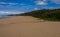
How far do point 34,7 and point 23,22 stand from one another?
22 centimetres

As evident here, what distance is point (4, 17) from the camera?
1673 mm

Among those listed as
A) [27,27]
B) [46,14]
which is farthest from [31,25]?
[46,14]

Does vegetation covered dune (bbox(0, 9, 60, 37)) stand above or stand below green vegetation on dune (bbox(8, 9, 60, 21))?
below

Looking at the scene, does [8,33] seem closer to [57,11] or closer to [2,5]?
[2,5]

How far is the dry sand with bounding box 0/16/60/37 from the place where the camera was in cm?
162

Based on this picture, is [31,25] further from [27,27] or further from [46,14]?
[46,14]

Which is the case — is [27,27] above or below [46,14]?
below

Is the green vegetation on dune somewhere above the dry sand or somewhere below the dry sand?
above

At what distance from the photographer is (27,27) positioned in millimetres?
1667

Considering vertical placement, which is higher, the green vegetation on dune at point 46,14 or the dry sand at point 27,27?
the green vegetation on dune at point 46,14

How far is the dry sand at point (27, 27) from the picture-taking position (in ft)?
5.32

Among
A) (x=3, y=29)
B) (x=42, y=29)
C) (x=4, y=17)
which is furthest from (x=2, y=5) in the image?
(x=42, y=29)

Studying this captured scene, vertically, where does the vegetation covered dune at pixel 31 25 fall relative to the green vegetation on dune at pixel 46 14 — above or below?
below

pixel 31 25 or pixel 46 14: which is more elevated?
pixel 46 14
